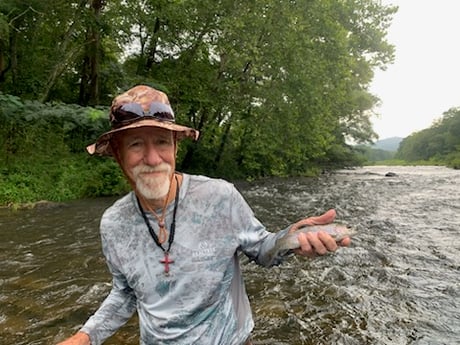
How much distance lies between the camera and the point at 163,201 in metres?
2.34

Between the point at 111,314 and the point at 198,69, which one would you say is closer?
the point at 111,314

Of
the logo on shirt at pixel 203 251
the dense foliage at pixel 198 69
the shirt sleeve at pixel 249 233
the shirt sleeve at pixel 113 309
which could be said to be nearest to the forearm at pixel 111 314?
the shirt sleeve at pixel 113 309

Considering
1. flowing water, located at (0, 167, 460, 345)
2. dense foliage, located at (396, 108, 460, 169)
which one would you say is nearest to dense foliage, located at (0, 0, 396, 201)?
flowing water, located at (0, 167, 460, 345)

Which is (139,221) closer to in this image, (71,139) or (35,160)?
(35,160)

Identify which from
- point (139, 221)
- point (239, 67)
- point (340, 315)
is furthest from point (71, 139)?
point (139, 221)

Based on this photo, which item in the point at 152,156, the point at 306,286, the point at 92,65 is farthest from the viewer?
the point at 92,65

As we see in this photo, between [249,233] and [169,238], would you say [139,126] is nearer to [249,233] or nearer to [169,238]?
[169,238]

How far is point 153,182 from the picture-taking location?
2295mm

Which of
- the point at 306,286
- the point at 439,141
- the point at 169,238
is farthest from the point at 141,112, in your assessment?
the point at 439,141

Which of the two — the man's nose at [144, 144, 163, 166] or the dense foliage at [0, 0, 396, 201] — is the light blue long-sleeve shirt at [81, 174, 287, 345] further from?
the dense foliage at [0, 0, 396, 201]

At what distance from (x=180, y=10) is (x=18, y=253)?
16.2 meters

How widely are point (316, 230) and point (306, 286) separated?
525cm

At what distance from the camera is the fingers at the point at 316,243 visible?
198 centimetres

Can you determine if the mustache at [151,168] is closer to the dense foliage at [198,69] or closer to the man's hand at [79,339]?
the man's hand at [79,339]
